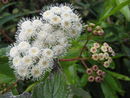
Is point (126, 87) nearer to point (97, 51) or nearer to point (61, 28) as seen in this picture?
point (97, 51)

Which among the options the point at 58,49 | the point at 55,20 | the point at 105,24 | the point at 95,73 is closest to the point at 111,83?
the point at 95,73

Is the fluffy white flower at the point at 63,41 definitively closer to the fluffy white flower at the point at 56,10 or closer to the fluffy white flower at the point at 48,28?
the fluffy white flower at the point at 48,28

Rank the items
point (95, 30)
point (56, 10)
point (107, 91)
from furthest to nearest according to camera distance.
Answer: point (107, 91) < point (95, 30) < point (56, 10)

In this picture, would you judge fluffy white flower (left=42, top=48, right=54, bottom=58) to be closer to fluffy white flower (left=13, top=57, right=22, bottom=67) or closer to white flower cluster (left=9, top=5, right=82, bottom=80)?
white flower cluster (left=9, top=5, right=82, bottom=80)

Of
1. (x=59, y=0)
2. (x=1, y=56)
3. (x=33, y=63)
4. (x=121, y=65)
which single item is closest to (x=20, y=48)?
(x=33, y=63)

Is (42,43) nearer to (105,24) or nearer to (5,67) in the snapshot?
(5,67)
